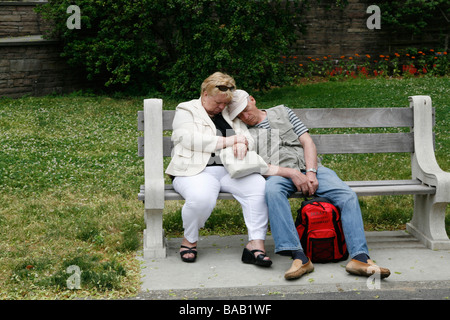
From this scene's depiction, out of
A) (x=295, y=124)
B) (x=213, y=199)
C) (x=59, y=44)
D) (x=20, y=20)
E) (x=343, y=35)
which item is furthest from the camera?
(x=343, y=35)

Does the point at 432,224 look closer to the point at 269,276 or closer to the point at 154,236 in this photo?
the point at 269,276

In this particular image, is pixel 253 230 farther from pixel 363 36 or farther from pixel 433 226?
pixel 363 36

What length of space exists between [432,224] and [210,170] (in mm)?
1655

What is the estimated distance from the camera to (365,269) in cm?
358

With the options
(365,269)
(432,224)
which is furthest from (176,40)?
(365,269)

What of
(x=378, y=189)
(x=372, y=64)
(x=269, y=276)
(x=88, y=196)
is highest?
(x=372, y=64)

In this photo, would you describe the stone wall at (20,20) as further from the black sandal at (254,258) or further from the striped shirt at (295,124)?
the black sandal at (254,258)

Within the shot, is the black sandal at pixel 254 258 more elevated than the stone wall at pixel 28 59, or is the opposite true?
the stone wall at pixel 28 59

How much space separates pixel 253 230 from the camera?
392cm

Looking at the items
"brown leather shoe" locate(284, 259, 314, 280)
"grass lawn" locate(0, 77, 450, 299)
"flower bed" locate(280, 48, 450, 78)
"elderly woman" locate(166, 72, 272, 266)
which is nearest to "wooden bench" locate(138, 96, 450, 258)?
"elderly woman" locate(166, 72, 272, 266)

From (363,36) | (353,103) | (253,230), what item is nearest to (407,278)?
(253,230)

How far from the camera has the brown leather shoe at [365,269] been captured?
3.54m

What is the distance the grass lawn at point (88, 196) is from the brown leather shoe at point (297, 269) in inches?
36.5

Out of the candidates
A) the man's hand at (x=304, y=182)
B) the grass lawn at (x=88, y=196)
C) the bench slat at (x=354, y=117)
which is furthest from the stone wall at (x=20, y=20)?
the man's hand at (x=304, y=182)
